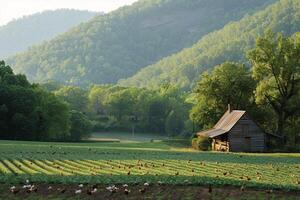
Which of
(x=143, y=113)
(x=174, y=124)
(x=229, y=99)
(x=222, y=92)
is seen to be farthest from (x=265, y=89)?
(x=143, y=113)

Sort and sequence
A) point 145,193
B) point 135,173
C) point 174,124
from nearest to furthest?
point 145,193
point 135,173
point 174,124

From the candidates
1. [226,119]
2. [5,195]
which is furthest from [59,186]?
[226,119]

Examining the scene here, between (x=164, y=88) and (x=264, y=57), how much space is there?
10882cm

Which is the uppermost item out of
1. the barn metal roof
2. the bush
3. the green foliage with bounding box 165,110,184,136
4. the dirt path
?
the green foliage with bounding box 165,110,184,136

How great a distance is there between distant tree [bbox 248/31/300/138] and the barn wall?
5.38 meters

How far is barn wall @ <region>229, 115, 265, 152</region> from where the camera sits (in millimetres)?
69812

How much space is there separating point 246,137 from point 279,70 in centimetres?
1096

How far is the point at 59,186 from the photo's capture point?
62.5ft

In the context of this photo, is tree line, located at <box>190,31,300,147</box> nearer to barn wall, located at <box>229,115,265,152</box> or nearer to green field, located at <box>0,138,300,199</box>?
barn wall, located at <box>229,115,265,152</box>

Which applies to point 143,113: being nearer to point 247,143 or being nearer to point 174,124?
point 174,124

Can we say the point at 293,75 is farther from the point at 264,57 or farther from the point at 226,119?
the point at 226,119

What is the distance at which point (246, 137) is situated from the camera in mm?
70312

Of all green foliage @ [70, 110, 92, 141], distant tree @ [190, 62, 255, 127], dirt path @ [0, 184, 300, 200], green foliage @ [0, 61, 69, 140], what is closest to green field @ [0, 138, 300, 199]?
dirt path @ [0, 184, 300, 200]

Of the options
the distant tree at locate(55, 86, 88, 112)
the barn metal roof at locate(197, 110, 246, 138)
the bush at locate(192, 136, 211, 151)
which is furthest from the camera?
the distant tree at locate(55, 86, 88, 112)
